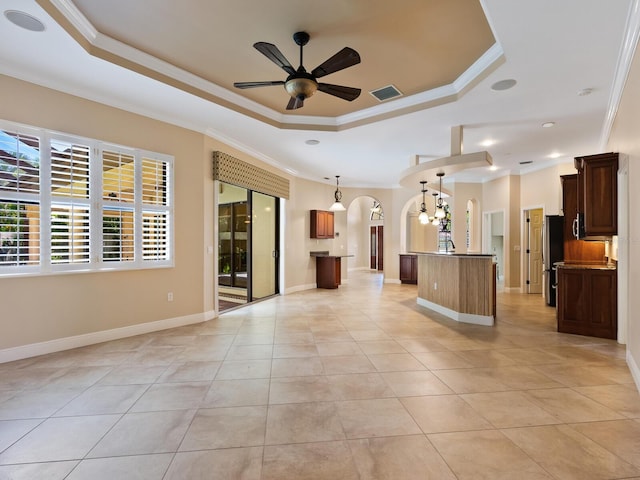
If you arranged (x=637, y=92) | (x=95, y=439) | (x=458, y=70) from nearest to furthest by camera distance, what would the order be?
1. (x=95, y=439)
2. (x=637, y=92)
3. (x=458, y=70)

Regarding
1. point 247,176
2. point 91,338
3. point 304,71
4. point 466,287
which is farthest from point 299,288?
point 304,71

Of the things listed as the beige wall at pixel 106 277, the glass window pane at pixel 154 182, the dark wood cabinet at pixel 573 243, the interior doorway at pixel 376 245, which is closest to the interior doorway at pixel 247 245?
the beige wall at pixel 106 277

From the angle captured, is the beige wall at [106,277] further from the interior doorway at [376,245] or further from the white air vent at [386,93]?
the interior doorway at [376,245]

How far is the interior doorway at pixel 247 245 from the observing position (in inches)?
267

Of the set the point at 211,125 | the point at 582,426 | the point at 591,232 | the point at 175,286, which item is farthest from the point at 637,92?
the point at 175,286

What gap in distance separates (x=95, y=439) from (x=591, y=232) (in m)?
4.99

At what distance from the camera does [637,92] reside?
9.37 feet

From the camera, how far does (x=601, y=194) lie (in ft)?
12.2

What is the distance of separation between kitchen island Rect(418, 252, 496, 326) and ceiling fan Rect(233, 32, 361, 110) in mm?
3265

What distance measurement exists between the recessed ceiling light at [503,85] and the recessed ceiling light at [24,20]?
14.1 feet

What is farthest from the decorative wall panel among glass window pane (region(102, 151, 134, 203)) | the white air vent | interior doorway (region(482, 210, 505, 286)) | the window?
interior doorway (region(482, 210, 505, 286))

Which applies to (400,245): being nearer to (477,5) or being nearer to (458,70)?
(458,70)

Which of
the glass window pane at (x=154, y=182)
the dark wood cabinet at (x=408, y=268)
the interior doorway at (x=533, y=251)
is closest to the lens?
the glass window pane at (x=154, y=182)

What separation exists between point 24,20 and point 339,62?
255cm
